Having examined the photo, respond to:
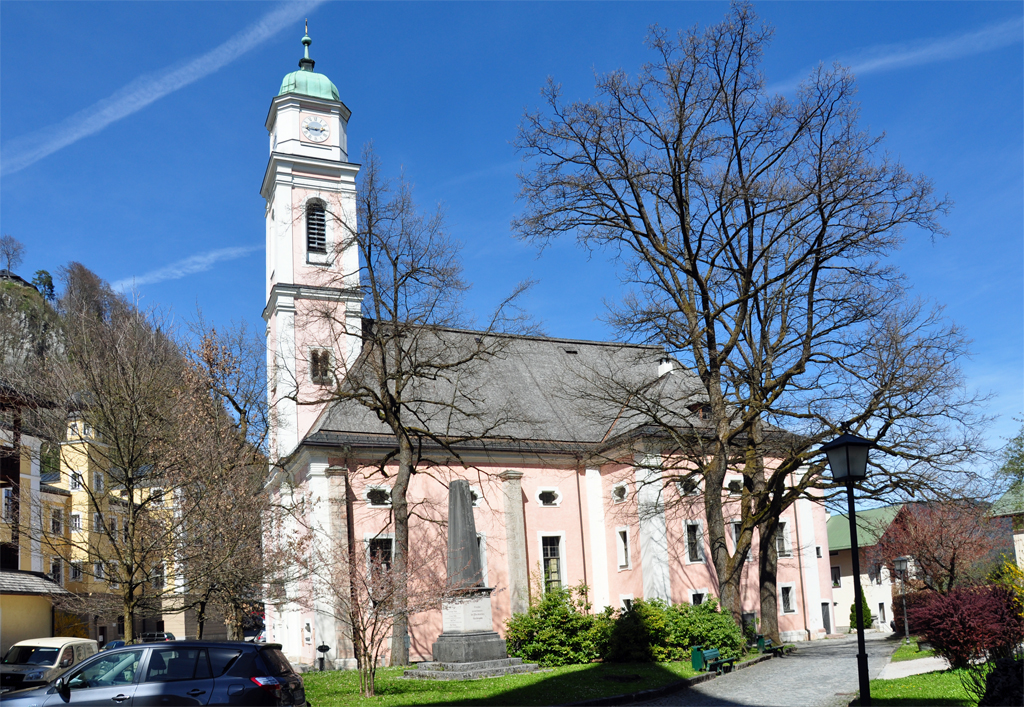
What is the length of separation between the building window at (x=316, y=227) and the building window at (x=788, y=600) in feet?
71.2

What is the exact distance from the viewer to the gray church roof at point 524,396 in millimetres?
28406

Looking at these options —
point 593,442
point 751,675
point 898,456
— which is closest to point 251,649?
point 751,675

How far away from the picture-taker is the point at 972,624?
1571cm

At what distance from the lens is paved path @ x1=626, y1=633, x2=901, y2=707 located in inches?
599

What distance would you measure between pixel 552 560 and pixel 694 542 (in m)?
5.19

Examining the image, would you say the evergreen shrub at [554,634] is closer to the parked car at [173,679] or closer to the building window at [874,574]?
the parked car at [173,679]

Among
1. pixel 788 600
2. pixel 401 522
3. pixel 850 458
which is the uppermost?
pixel 850 458

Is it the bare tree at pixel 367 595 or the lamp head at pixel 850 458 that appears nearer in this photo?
the lamp head at pixel 850 458

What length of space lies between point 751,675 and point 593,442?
13.5m

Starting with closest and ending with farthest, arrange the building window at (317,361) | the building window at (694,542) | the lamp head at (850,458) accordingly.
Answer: the lamp head at (850,458) < the building window at (317,361) < the building window at (694,542)

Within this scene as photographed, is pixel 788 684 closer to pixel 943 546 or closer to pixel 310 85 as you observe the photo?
pixel 943 546

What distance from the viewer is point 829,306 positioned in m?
24.2

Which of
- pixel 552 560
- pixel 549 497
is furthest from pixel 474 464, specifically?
pixel 552 560

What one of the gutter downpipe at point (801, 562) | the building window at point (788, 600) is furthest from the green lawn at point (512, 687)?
the gutter downpipe at point (801, 562)
